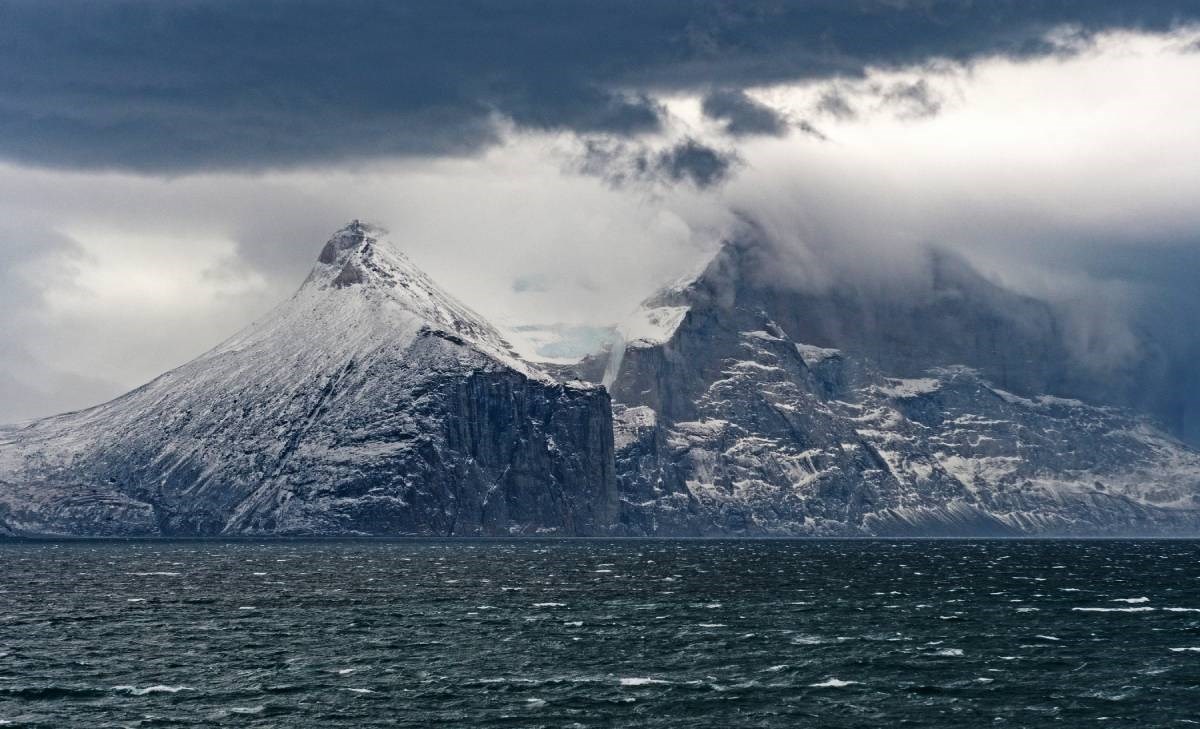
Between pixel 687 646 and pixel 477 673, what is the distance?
22802 millimetres

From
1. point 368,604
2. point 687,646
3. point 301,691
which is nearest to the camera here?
point 301,691

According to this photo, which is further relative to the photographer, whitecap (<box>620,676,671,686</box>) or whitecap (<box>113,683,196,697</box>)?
whitecap (<box>620,676,671,686</box>)

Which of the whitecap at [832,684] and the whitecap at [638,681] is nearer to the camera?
the whitecap at [832,684]

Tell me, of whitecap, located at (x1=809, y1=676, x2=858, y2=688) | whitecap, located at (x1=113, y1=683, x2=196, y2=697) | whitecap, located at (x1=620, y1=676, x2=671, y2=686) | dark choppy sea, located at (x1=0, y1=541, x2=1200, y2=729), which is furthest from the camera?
Answer: whitecap, located at (x1=620, y1=676, x2=671, y2=686)

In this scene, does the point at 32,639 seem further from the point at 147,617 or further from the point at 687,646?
the point at 687,646

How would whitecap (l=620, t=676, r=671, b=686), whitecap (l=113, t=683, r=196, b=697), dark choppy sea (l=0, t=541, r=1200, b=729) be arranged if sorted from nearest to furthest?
dark choppy sea (l=0, t=541, r=1200, b=729) → whitecap (l=113, t=683, r=196, b=697) → whitecap (l=620, t=676, r=671, b=686)

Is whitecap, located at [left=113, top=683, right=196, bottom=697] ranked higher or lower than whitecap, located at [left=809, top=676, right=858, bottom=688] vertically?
higher

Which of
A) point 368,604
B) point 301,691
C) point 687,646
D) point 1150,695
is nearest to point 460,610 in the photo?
point 368,604

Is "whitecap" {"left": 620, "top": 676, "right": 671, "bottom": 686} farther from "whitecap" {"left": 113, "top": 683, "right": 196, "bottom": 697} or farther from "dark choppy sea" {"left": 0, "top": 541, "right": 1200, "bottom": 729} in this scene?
"whitecap" {"left": 113, "top": 683, "right": 196, "bottom": 697}

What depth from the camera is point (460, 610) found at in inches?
6895

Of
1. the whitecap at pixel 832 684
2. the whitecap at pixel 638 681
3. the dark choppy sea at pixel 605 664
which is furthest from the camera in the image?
the whitecap at pixel 638 681

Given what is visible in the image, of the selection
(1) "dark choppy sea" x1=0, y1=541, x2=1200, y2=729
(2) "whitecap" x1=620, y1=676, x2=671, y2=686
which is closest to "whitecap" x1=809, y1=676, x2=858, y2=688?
(1) "dark choppy sea" x1=0, y1=541, x2=1200, y2=729

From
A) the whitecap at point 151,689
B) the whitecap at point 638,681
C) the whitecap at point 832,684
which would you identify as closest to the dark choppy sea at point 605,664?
the whitecap at point 638,681

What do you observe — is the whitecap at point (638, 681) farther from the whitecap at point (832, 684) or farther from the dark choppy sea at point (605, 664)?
the whitecap at point (832, 684)
